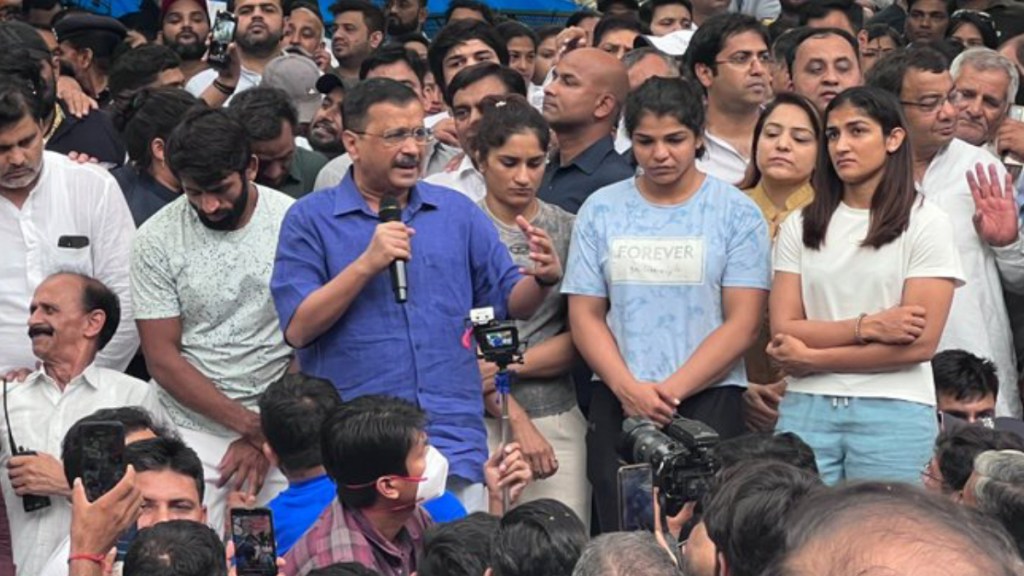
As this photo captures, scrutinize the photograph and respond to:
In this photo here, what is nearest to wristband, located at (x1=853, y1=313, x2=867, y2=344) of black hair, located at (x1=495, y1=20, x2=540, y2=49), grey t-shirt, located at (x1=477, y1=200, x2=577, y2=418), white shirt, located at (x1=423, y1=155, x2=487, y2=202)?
grey t-shirt, located at (x1=477, y1=200, x2=577, y2=418)

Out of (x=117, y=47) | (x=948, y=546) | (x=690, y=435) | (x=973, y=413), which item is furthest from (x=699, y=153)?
(x=948, y=546)

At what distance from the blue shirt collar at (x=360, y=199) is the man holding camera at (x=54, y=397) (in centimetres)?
97

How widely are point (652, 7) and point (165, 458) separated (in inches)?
268

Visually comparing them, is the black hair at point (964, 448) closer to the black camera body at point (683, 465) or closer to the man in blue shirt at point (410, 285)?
the black camera body at point (683, 465)

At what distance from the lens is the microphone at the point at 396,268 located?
5770mm

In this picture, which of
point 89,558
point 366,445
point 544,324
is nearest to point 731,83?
point 544,324

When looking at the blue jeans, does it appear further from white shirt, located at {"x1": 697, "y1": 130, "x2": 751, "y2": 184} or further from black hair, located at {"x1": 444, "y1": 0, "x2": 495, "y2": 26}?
black hair, located at {"x1": 444, "y1": 0, "x2": 495, "y2": 26}

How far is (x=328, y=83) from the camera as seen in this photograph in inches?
371

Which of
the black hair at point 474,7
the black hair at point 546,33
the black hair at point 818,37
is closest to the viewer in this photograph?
the black hair at point 818,37

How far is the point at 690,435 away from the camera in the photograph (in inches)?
179

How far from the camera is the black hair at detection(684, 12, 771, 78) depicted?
27.0 ft

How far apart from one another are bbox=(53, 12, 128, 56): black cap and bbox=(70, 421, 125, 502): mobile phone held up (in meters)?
5.72

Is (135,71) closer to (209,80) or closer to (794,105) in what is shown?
(209,80)

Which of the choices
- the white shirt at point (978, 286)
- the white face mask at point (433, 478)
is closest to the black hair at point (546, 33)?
the white shirt at point (978, 286)
